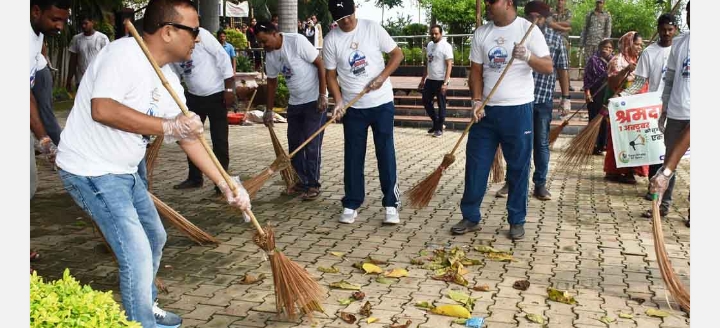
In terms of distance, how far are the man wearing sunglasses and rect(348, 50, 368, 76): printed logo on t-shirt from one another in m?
1.57

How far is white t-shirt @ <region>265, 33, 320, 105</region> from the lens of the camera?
7523 mm

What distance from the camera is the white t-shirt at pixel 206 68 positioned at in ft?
24.6

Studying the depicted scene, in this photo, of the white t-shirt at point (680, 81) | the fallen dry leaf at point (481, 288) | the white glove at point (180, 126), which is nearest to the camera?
the white glove at point (180, 126)

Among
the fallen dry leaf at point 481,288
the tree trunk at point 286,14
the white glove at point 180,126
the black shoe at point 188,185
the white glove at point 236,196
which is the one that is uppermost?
the tree trunk at point 286,14

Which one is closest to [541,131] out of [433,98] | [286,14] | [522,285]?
[522,285]

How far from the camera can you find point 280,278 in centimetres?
427

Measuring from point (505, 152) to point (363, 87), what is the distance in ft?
4.46

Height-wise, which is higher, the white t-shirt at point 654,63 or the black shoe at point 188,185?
the white t-shirt at point 654,63

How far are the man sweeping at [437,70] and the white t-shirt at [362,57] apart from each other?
22.2 feet

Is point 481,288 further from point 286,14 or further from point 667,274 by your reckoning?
point 286,14

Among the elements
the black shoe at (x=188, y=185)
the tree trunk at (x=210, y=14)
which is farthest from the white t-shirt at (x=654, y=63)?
the tree trunk at (x=210, y=14)

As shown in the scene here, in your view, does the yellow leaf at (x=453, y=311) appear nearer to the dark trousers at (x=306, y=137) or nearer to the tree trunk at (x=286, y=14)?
the dark trousers at (x=306, y=137)

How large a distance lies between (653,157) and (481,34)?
2492 mm

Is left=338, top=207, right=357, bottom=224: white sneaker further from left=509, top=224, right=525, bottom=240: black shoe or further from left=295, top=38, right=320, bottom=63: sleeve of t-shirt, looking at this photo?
left=295, top=38, right=320, bottom=63: sleeve of t-shirt
